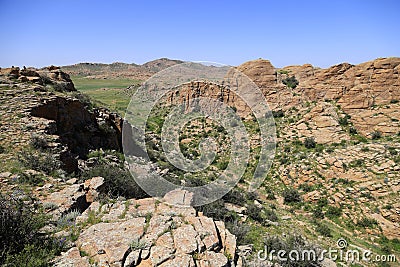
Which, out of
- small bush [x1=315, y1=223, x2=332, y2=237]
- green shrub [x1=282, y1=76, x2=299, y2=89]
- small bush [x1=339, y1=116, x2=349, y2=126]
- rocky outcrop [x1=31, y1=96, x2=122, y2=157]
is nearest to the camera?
small bush [x1=315, y1=223, x2=332, y2=237]

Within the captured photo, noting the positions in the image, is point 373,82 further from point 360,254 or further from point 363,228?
point 360,254

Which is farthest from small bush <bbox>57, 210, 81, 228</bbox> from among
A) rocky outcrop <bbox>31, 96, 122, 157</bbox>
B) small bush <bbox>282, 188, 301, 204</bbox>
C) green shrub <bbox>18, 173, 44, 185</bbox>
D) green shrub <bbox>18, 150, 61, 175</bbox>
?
small bush <bbox>282, 188, 301, 204</bbox>

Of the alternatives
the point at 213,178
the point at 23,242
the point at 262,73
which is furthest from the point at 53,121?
the point at 262,73

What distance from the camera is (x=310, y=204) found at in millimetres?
14648

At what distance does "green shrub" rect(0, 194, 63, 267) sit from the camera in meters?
4.33

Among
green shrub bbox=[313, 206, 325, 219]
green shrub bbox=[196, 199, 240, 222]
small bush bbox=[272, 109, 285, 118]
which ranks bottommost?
green shrub bbox=[313, 206, 325, 219]

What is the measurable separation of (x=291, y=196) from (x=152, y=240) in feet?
39.5

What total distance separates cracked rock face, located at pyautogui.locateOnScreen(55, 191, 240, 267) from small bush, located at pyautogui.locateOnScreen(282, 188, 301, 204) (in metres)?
9.90

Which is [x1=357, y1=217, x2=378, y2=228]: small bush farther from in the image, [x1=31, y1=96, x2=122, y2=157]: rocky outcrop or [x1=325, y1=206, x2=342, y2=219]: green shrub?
[x1=31, y1=96, x2=122, y2=157]: rocky outcrop

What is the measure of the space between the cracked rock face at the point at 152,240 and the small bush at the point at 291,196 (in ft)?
32.5

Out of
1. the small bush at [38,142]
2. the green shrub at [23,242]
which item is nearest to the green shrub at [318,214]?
the green shrub at [23,242]

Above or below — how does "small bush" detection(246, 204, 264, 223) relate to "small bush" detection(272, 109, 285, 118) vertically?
below

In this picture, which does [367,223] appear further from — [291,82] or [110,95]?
[110,95]

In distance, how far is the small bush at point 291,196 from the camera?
15.1 meters
